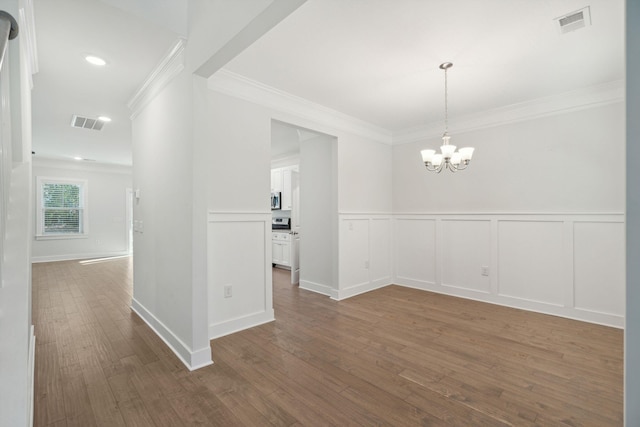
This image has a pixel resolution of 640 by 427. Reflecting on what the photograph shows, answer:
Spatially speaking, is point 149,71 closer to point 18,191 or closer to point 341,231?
point 18,191

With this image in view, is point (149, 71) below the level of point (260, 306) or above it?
above

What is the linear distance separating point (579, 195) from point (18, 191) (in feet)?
16.3

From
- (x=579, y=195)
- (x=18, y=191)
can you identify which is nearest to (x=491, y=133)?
(x=579, y=195)

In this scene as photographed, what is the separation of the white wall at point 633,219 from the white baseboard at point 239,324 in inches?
114

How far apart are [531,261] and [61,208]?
34.6ft

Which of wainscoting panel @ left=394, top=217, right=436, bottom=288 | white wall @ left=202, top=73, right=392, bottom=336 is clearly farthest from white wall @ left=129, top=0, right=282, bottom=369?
wainscoting panel @ left=394, top=217, right=436, bottom=288

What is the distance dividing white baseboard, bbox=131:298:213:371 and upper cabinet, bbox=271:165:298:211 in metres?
3.88

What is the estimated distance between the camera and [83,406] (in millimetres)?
1886

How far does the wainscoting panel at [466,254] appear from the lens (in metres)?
4.09

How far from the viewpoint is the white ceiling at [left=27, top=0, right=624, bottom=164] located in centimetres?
208

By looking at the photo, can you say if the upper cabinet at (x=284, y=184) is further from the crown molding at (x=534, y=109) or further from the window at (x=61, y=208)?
the window at (x=61, y=208)

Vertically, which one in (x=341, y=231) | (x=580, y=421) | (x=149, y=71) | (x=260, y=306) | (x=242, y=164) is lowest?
(x=580, y=421)

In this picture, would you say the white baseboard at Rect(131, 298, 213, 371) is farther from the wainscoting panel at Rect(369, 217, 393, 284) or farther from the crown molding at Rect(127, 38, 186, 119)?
the wainscoting panel at Rect(369, 217, 393, 284)

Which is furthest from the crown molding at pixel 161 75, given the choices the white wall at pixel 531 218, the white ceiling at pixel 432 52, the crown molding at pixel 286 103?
the white wall at pixel 531 218
